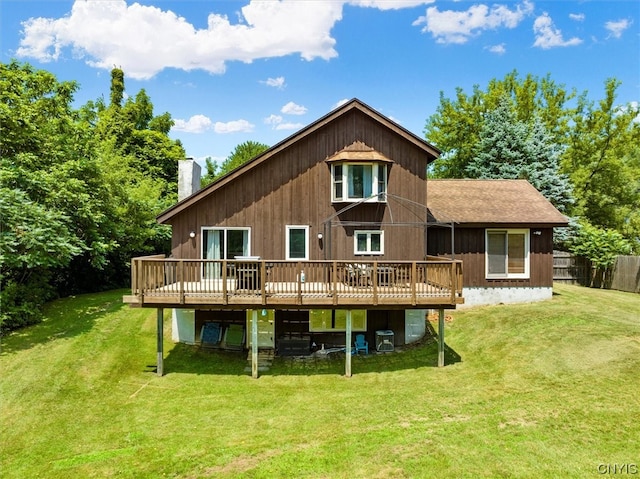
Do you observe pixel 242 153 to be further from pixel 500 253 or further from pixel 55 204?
pixel 500 253

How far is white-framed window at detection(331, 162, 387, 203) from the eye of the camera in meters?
13.6

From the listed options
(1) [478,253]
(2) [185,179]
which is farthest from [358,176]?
(2) [185,179]

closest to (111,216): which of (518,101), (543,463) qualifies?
(543,463)

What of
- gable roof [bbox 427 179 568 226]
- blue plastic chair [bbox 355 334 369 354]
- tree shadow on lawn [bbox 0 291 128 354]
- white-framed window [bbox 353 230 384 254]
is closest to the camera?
tree shadow on lawn [bbox 0 291 128 354]

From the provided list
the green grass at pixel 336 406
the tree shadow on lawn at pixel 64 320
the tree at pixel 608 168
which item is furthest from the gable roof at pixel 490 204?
the tree shadow on lawn at pixel 64 320

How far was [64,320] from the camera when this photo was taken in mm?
14930

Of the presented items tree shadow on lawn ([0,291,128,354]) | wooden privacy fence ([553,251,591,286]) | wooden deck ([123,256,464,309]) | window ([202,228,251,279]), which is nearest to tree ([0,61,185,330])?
tree shadow on lawn ([0,291,128,354])

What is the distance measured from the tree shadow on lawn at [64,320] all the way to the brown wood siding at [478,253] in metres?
13.9

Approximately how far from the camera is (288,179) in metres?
13.7

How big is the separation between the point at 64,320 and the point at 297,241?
9.76m

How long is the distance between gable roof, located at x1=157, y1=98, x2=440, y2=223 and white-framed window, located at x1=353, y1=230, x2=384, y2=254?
3611mm

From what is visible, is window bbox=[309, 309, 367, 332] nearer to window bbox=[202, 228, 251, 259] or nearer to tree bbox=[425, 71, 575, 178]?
window bbox=[202, 228, 251, 259]

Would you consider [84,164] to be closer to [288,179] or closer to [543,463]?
[288,179]

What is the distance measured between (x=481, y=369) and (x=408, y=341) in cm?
313
